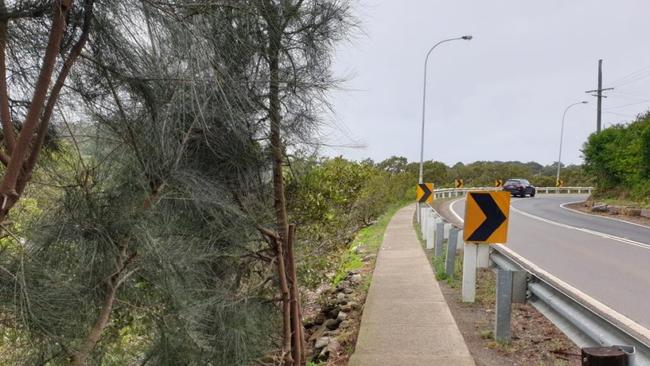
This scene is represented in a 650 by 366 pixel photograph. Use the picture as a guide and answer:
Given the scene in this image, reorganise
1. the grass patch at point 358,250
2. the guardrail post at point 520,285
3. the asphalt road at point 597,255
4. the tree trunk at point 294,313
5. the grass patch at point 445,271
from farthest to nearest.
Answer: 1. the grass patch at point 358,250
2. the grass patch at point 445,271
3. the asphalt road at point 597,255
4. the guardrail post at point 520,285
5. the tree trunk at point 294,313

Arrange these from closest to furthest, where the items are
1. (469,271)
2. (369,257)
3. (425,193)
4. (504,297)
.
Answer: (504,297) < (469,271) < (369,257) < (425,193)

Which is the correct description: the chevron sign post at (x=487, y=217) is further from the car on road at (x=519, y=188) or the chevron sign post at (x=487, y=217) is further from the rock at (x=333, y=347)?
the car on road at (x=519, y=188)

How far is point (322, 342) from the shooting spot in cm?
592

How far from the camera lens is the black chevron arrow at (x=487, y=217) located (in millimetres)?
5828

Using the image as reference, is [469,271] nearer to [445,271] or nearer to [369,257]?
[445,271]

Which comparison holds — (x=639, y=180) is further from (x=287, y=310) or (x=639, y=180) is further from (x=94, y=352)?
(x=94, y=352)

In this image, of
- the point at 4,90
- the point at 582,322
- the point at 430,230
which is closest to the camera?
the point at 4,90

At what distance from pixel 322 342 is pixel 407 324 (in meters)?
1.06

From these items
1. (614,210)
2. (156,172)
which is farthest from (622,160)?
(156,172)

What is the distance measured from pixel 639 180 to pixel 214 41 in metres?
25.0

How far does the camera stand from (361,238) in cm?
1509

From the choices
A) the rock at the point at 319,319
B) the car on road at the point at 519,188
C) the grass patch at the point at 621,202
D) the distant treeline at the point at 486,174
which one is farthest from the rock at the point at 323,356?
the distant treeline at the point at 486,174

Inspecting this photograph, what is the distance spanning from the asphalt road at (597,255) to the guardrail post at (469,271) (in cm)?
175

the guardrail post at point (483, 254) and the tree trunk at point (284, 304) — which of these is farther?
the guardrail post at point (483, 254)
